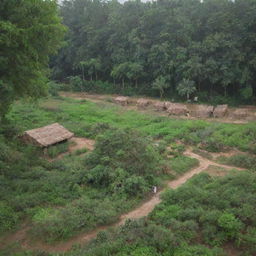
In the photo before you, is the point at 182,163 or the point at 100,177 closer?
the point at 100,177

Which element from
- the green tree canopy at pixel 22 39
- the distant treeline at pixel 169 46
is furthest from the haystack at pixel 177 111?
the green tree canopy at pixel 22 39

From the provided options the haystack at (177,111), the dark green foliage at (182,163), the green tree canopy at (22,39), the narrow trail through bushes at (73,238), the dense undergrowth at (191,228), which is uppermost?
the green tree canopy at (22,39)

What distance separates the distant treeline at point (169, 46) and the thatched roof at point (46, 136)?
14656mm

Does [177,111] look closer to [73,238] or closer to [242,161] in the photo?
[242,161]

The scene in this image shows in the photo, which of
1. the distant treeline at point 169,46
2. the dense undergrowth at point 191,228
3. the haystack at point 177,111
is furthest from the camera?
the distant treeline at point 169,46

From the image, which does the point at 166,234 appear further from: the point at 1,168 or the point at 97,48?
the point at 97,48

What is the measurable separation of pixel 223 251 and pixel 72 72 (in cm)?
3880

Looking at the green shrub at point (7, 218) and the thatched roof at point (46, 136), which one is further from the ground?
the thatched roof at point (46, 136)

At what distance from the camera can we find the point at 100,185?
525 inches

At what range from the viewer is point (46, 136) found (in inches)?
714

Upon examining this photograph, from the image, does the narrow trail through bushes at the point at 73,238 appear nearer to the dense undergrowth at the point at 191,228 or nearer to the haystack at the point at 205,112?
the dense undergrowth at the point at 191,228

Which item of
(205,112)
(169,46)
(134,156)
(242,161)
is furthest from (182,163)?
(169,46)

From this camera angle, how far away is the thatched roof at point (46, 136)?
17656mm

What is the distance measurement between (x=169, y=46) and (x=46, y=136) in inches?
730
